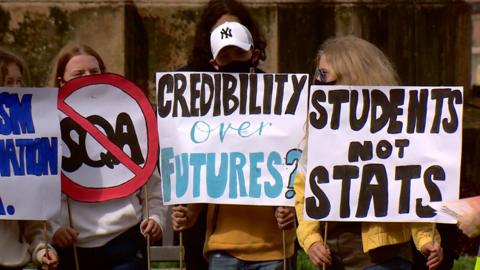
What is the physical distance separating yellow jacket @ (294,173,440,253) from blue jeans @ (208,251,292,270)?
0.57 feet

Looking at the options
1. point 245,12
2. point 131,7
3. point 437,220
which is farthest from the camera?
point 131,7

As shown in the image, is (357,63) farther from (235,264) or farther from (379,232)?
(235,264)

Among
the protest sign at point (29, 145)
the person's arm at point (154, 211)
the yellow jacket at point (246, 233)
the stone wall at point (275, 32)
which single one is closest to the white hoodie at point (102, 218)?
the person's arm at point (154, 211)

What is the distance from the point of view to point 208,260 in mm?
6750

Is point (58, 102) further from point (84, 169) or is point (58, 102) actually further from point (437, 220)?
point (437, 220)

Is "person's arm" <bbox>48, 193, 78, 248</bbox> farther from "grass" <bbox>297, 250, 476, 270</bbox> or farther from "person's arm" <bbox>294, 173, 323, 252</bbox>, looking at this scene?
"grass" <bbox>297, 250, 476, 270</bbox>

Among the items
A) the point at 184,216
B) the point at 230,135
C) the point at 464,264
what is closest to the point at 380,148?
the point at 230,135

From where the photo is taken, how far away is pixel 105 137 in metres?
6.69

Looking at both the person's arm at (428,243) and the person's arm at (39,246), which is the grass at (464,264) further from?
the person's arm at (39,246)

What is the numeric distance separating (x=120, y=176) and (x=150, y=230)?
289 millimetres

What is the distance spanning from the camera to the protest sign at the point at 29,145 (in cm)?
659

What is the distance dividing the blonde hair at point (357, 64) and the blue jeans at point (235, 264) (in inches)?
33.8

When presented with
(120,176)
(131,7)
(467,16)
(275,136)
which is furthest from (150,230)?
(467,16)

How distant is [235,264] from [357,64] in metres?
1.03
